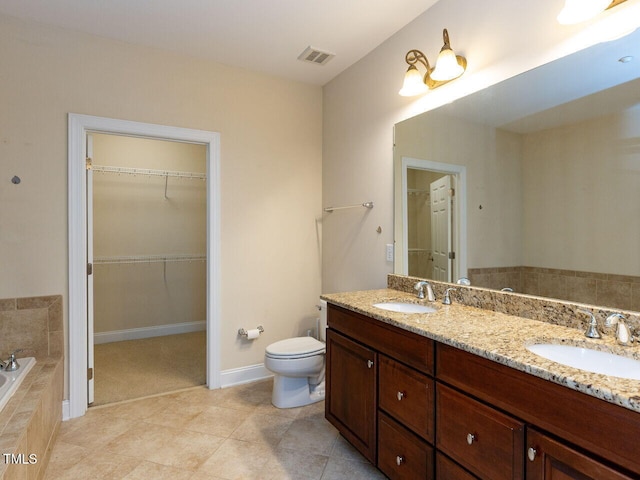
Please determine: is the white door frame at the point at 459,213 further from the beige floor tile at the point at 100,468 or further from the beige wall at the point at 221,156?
the beige floor tile at the point at 100,468

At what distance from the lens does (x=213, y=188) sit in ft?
9.09

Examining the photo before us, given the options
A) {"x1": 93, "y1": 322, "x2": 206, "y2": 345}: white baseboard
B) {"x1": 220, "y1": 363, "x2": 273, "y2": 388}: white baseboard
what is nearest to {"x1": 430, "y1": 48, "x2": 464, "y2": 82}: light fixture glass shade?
{"x1": 220, "y1": 363, "x2": 273, "y2": 388}: white baseboard

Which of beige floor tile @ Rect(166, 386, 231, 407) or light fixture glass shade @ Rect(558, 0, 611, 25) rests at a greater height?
light fixture glass shade @ Rect(558, 0, 611, 25)

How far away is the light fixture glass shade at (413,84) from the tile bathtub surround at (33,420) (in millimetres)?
2439

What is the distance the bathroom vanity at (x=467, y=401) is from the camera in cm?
87

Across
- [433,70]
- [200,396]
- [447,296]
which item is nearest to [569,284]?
[447,296]

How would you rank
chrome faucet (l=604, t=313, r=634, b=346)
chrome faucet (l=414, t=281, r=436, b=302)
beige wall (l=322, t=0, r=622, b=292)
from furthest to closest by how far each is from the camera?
chrome faucet (l=414, t=281, r=436, b=302)
beige wall (l=322, t=0, r=622, b=292)
chrome faucet (l=604, t=313, r=634, b=346)

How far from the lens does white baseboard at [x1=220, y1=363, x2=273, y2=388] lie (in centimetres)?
283

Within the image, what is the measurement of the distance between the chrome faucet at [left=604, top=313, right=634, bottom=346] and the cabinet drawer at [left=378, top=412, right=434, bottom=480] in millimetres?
772

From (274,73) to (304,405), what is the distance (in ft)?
8.66

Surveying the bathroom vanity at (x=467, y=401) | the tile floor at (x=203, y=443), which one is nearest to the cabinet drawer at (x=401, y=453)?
the bathroom vanity at (x=467, y=401)

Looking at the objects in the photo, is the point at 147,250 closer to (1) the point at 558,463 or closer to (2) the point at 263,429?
(2) the point at 263,429

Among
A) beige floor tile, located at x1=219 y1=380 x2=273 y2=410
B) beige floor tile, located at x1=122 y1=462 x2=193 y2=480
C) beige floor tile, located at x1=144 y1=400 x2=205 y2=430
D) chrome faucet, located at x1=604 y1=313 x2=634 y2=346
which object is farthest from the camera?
beige floor tile, located at x1=219 y1=380 x2=273 y2=410

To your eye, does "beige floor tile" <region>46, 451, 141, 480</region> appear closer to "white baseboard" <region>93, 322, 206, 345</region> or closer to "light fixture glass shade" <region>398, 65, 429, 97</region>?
"white baseboard" <region>93, 322, 206, 345</region>
